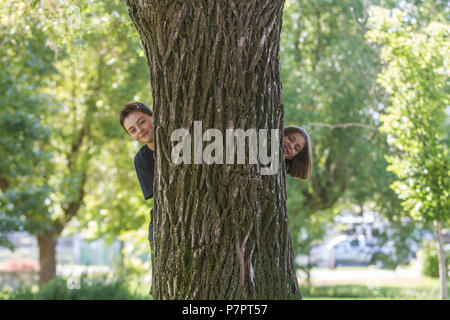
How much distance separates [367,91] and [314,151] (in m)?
2.07

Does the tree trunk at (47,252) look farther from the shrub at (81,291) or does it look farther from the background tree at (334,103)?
the background tree at (334,103)

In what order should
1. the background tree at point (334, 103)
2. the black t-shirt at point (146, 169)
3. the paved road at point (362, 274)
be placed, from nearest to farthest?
the black t-shirt at point (146, 169)
the background tree at point (334, 103)
the paved road at point (362, 274)

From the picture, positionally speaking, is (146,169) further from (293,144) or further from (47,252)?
(47,252)

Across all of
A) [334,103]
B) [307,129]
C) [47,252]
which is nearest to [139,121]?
[307,129]

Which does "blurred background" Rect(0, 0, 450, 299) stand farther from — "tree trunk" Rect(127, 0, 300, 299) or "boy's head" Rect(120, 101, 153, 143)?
"tree trunk" Rect(127, 0, 300, 299)

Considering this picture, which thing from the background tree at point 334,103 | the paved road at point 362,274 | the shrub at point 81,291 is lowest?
the paved road at point 362,274

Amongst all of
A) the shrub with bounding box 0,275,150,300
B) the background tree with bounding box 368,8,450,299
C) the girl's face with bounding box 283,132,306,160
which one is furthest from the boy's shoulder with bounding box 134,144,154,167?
the shrub with bounding box 0,275,150,300

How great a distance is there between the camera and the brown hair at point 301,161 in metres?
4.32

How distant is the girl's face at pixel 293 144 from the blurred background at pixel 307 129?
4331 millimetres

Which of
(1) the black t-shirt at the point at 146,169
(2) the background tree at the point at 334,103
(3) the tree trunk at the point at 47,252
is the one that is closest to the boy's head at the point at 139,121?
(1) the black t-shirt at the point at 146,169

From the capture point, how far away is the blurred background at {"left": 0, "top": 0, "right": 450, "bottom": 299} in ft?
29.5

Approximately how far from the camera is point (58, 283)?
10219 millimetres

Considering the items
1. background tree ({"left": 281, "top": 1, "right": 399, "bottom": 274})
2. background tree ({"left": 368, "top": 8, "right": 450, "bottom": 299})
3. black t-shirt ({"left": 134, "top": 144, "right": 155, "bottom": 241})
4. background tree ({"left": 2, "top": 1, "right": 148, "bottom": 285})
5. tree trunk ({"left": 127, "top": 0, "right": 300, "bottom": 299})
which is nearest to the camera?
tree trunk ({"left": 127, "top": 0, "right": 300, "bottom": 299})

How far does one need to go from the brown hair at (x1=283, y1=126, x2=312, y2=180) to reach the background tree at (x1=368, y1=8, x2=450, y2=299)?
4.95m
